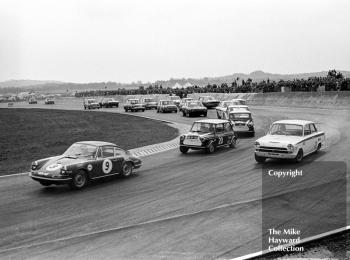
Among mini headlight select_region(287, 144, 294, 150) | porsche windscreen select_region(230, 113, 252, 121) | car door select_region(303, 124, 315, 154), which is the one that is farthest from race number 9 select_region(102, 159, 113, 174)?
porsche windscreen select_region(230, 113, 252, 121)

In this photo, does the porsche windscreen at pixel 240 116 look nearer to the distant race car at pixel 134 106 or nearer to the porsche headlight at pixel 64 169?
the porsche headlight at pixel 64 169

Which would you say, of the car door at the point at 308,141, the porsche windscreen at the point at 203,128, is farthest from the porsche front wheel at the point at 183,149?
the car door at the point at 308,141

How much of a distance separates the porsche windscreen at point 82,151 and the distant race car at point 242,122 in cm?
1236

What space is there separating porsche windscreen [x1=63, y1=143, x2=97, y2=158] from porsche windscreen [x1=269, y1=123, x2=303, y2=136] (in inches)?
275

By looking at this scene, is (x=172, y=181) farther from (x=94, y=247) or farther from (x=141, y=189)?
(x=94, y=247)

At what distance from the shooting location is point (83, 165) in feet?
42.0

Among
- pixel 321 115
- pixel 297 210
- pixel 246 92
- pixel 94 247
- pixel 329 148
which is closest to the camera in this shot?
pixel 94 247

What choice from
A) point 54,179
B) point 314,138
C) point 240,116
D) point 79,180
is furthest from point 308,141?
point 54,179

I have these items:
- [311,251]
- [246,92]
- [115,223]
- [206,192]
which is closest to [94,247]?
[115,223]

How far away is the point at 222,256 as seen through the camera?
24.3 ft

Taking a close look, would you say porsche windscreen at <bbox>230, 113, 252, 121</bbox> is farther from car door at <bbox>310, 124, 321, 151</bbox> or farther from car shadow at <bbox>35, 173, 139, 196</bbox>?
car shadow at <bbox>35, 173, 139, 196</bbox>

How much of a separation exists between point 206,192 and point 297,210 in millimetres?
2791

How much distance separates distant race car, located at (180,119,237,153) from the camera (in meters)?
18.7

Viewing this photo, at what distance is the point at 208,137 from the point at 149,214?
928cm
